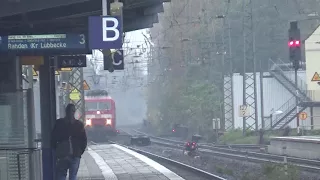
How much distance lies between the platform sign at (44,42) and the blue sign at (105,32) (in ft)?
7.72

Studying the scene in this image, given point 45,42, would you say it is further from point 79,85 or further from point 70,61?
point 79,85

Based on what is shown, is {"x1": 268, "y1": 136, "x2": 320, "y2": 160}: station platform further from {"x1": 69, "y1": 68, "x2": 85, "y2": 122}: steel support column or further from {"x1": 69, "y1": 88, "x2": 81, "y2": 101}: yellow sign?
{"x1": 69, "y1": 88, "x2": 81, "y2": 101}: yellow sign

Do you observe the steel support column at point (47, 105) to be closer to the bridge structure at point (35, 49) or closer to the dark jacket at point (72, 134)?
the bridge structure at point (35, 49)

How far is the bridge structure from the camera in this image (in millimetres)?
14641

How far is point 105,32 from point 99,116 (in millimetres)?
45849

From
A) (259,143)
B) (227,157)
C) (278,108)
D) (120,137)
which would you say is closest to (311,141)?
(227,157)

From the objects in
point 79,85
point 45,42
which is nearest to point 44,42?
point 45,42

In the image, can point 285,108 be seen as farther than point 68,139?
Yes

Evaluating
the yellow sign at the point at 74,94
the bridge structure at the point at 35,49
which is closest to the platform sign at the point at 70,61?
the bridge structure at the point at 35,49

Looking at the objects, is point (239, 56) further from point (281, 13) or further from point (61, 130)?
point (61, 130)

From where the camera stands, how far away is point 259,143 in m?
47.2

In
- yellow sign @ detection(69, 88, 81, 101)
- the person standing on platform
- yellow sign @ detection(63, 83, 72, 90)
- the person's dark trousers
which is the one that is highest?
yellow sign @ detection(63, 83, 72, 90)

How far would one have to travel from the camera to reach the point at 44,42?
16.1 meters

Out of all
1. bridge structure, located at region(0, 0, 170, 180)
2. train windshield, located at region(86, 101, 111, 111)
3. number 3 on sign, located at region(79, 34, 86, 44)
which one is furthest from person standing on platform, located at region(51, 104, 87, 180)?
train windshield, located at region(86, 101, 111, 111)
